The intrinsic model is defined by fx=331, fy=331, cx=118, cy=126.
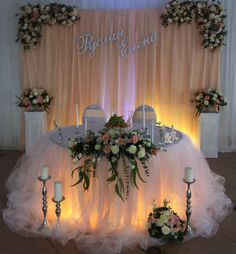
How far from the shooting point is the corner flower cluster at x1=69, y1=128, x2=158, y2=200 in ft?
8.75

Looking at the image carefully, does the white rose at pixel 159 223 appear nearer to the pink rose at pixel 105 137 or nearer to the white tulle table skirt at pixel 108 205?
the white tulle table skirt at pixel 108 205

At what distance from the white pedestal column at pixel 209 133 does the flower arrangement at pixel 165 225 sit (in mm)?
2710

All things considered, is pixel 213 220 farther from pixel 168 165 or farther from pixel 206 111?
pixel 206 111

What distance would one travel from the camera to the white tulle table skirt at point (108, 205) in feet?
9.27

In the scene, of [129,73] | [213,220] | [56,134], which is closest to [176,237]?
[213,220]

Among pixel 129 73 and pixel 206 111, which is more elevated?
pixel 129 73

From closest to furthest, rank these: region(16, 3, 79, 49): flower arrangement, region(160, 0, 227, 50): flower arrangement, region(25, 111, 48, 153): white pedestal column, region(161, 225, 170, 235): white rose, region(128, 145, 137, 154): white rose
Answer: region(128, 145, 137, 154): white rose, region(161, 225, 170, 235): white rose, region(160, 0, 227, 50): flower arrangement, region(16, 3, 79, 49): flower arrangement, region(25, 111, 48, 153): white pedestal column

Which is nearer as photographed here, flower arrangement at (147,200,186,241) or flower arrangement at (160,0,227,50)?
flower arrangement at (147,200,186,241)

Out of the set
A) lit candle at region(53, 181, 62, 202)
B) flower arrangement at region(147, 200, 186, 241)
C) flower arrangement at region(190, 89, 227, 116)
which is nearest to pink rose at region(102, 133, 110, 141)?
lit candle at region(53, 181, 62, 202)

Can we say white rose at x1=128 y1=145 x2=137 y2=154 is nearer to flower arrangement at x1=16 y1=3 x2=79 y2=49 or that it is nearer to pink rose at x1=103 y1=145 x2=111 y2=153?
pink rose at x1=103 y1=145 x2=111 y2=153

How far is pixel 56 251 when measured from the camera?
8.75 ft

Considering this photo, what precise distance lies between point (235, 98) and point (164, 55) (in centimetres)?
147

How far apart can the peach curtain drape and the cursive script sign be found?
0.06 m

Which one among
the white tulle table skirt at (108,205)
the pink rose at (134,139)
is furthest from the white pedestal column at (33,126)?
the pink rose at (134,139)
